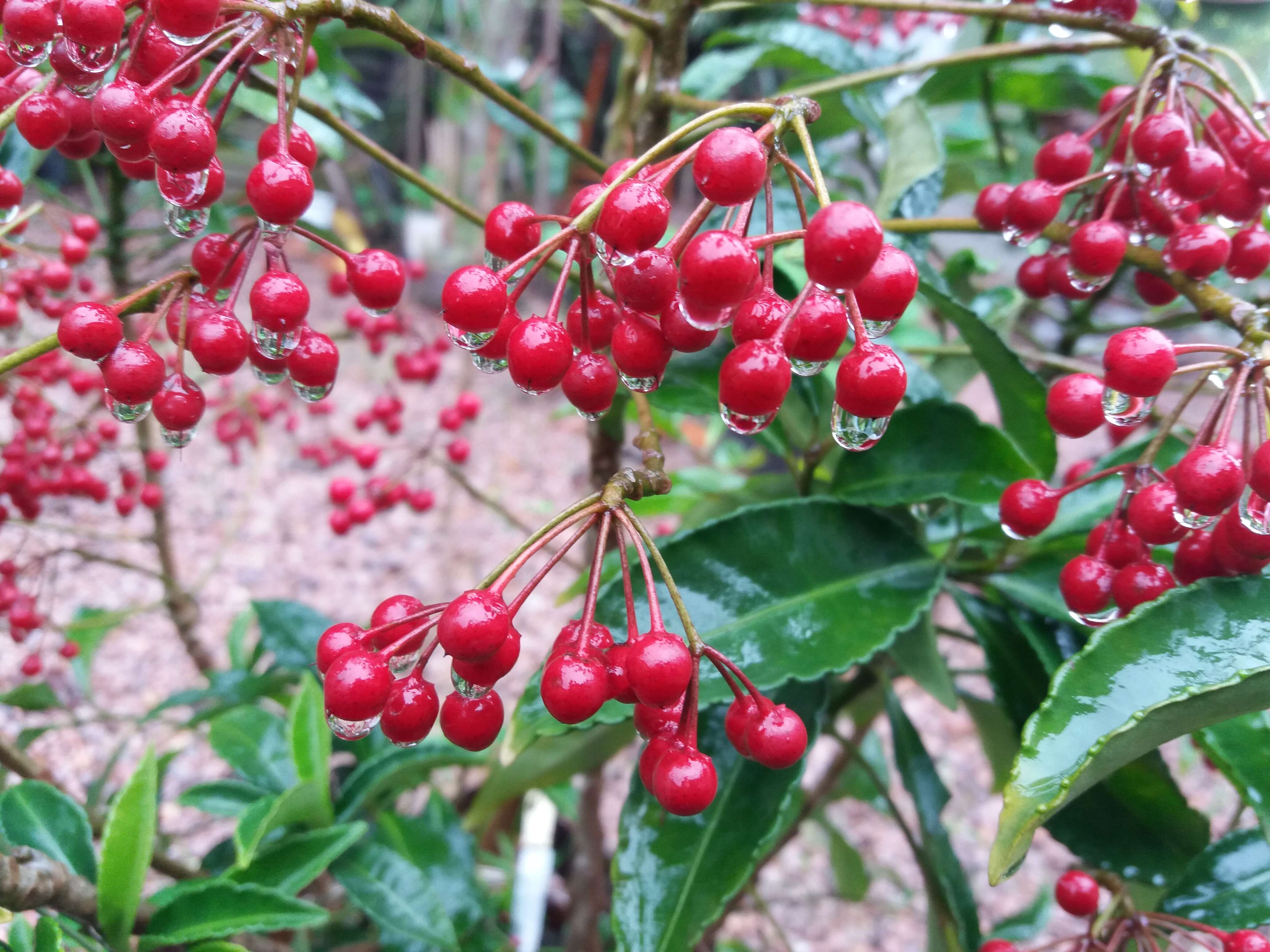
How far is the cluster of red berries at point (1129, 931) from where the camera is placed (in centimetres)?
56

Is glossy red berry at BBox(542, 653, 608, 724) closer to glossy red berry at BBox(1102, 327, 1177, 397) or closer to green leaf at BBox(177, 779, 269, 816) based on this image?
glossy red berry at BBox(1102, 327, 1177, 397)

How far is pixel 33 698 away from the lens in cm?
102

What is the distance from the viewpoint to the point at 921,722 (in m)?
2.64

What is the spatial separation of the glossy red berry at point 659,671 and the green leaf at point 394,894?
623 mm

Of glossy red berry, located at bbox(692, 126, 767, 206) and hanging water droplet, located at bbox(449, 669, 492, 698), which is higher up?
glossy red berry, located at bbox(692, 126, 767, 206)

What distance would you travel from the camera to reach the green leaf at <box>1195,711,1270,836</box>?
1.82 feet

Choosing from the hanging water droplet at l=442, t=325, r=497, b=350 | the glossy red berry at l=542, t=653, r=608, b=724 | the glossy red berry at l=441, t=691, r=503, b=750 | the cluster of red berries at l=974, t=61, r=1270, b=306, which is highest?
the cluster of red berries at l=974, t=61, r=1270, b=306

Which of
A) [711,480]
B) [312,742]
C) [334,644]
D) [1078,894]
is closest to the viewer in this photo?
[334,644]

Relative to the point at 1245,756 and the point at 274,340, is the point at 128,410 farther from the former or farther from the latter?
the point at 1245,756

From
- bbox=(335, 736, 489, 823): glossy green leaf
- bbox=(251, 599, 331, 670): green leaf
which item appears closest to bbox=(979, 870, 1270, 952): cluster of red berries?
bbox=(335, 736, 489, 823): glossy green leaf

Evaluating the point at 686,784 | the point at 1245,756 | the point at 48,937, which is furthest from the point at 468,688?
the point at 1245,756

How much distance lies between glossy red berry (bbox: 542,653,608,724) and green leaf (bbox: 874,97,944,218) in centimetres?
59

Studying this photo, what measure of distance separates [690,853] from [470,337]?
454 mm

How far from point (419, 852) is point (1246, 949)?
0.85m
